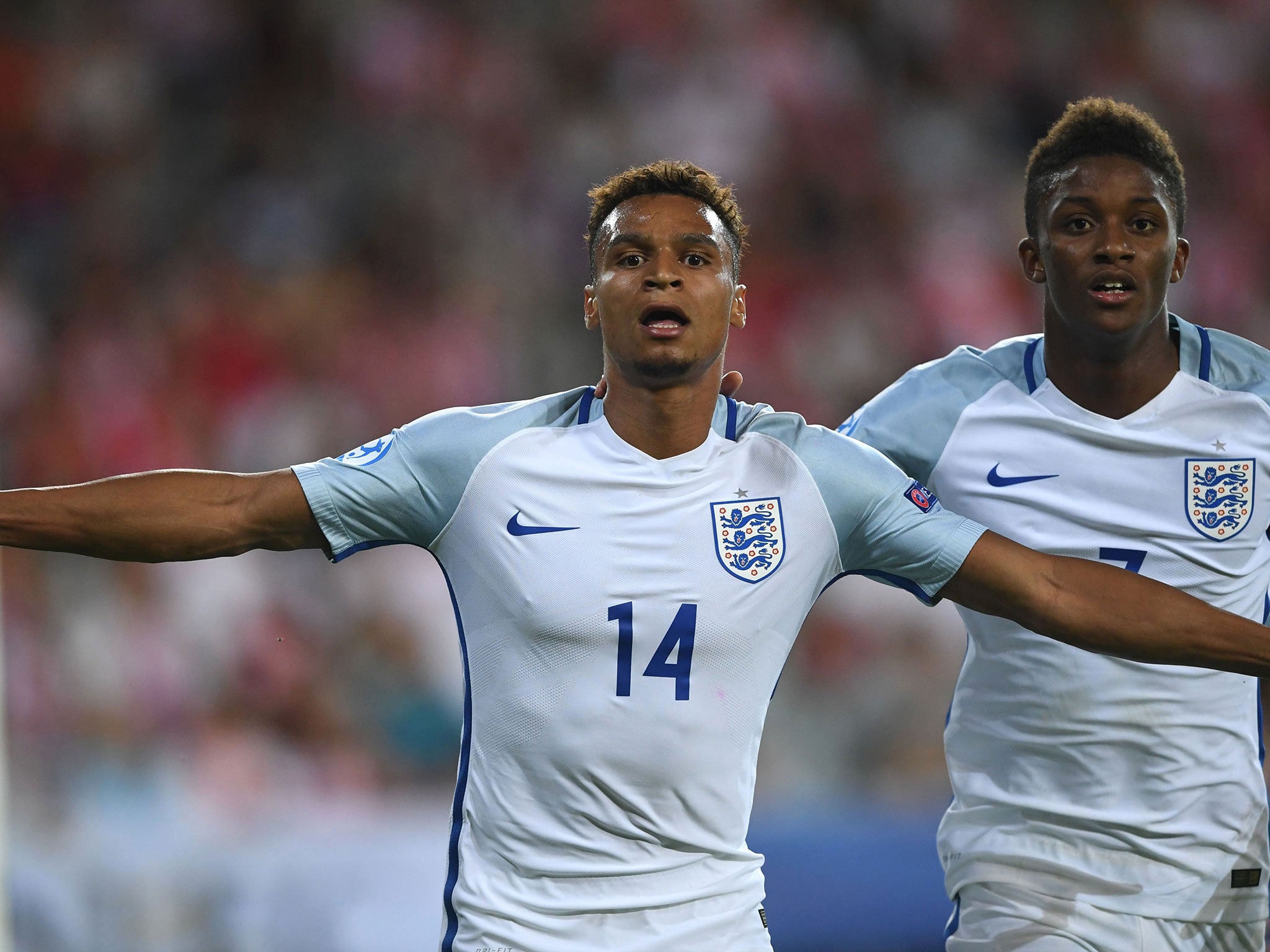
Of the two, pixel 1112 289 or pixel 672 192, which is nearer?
pixel 672 192

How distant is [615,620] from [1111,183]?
166cm

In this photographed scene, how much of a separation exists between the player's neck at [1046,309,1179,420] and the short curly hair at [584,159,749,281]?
914 mm

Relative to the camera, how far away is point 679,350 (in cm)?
333

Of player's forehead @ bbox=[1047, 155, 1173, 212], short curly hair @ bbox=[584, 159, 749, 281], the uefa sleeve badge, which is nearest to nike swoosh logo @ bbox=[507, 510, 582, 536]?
short curly hair @ bbox=[584, 159, 749, 281]

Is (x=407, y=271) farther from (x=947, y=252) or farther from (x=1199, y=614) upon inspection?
(x=1199, y=614)

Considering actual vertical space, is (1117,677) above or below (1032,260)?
below

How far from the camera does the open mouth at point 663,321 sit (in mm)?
3320

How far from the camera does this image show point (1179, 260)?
3.89m

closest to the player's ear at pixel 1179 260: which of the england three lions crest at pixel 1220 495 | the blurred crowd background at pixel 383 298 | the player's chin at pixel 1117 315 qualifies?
the player's chin at pixel 1117 315

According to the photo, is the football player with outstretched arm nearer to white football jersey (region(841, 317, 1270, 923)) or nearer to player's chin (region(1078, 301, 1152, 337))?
white football jersey (region(841, 317, 1270, 923))

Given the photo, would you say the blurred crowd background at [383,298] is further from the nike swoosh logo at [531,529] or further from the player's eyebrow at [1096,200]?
the player's eyebrow at [1096,200]

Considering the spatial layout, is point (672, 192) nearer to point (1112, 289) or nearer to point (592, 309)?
point (592, 309)

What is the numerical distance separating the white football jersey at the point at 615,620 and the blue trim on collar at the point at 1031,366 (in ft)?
2.35

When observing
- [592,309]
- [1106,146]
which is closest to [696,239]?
[592,309]
